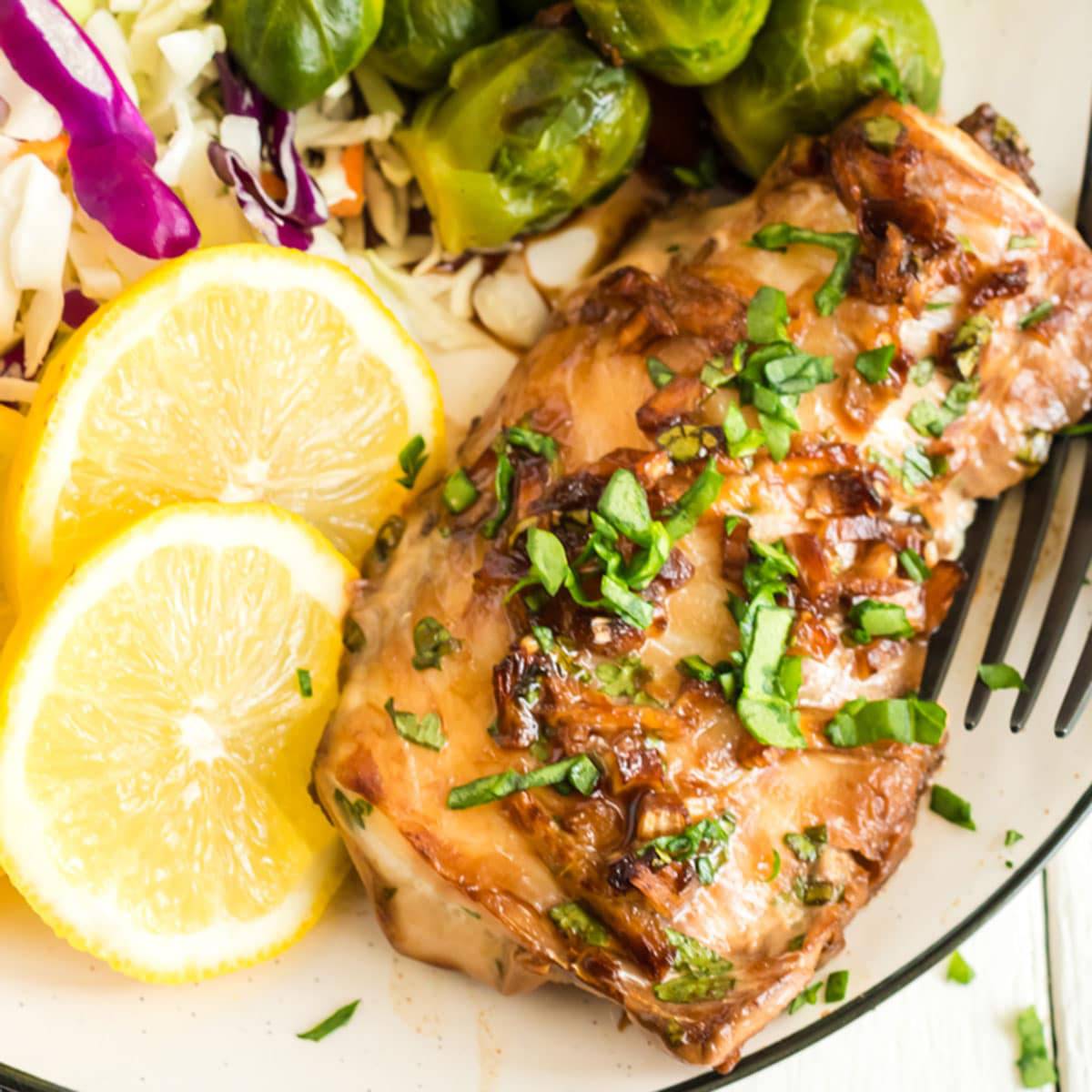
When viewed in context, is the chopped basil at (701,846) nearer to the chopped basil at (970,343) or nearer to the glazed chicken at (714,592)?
the glazed chicken at (714,592)

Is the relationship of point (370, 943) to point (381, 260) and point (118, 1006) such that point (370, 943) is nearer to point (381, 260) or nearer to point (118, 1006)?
point (118, 1006)

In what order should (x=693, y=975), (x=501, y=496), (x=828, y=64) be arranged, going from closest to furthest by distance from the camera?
(x=693, y=975) → (x=501, y=496) → (x=828, y=64)

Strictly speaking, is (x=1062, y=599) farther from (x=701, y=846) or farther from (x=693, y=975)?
(x=693, y=975)

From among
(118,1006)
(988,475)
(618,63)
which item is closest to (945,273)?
(988,475)

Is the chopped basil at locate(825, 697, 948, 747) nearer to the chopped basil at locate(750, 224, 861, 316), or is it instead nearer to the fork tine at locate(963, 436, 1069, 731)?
the fork tine at locate(963, 436, 1069, 731)

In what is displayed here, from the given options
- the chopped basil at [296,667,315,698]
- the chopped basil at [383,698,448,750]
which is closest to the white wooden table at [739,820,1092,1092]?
the chopped basil at [383,698,448,750]

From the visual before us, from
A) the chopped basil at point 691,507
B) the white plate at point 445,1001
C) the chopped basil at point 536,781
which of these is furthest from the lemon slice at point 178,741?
the chopped basil at point 691,507

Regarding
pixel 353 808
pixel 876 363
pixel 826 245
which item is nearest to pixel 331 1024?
pixel 353 808
